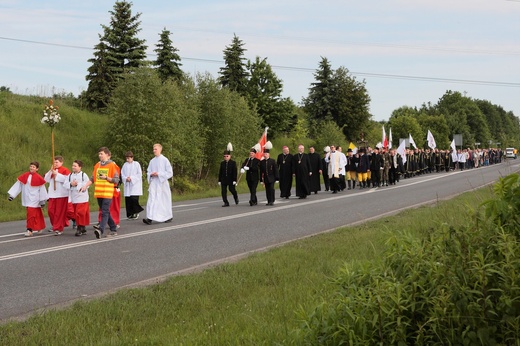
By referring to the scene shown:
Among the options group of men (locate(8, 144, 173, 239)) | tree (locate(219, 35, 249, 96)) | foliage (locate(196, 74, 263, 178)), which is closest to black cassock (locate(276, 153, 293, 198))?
group of men (locate(8, 144, 173, 239))

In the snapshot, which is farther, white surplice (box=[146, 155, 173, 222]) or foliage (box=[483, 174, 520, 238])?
white surplice (box=[146, 155, 173, 222])

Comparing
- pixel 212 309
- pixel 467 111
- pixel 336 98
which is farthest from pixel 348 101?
pixel 467 111

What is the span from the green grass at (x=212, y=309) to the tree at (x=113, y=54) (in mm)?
37191

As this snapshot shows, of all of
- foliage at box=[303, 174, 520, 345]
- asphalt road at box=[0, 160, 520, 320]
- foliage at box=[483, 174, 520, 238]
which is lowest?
asphalt road at box=[0, 160, 520, 320]

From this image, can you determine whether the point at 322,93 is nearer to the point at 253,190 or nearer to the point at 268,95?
the point at 268,95

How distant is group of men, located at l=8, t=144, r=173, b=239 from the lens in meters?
14.9

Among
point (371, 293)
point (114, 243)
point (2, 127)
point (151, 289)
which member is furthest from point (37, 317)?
point (2, 127)

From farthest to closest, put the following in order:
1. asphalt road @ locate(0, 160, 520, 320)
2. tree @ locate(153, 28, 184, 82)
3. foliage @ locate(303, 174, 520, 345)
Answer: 1. tree @ locate(153, 28, 184, 82)
2. asphalt road @ locate(0, 160, 520, 320)
3. foliage @ locate(303, 174, 520, 345)

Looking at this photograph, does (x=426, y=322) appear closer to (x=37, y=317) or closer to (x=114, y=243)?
(x=37, y=317)

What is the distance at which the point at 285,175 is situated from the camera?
2705 cm

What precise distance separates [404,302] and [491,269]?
564 mm

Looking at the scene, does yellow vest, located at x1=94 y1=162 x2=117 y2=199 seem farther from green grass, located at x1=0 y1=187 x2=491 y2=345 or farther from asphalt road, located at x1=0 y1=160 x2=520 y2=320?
green grass, located at x1=0 y1=187 x2=491 y2=345

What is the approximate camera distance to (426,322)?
4.30 meters

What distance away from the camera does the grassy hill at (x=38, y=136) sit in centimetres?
3103
